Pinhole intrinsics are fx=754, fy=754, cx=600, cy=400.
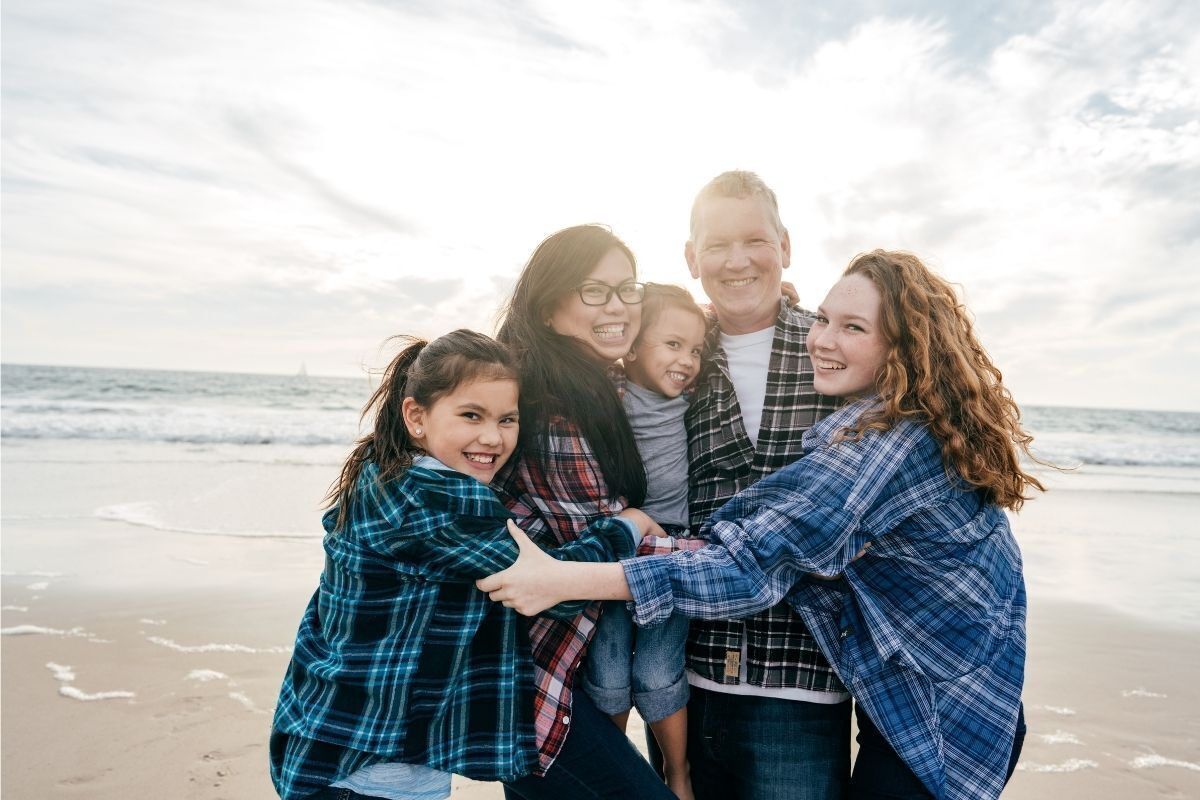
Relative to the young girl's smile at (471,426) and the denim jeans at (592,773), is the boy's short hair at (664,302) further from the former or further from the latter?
the denim jeans at (592,773)

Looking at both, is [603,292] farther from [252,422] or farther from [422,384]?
[252,422]

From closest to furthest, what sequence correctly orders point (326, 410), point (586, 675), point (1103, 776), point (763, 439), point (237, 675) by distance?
point (586, 675)
point (763, 439)
point (1103, 776)
point (237, 675)
point (326, 410)

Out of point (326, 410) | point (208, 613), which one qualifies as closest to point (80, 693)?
point (208, 613)

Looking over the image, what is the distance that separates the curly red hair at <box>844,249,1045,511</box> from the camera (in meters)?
1.96

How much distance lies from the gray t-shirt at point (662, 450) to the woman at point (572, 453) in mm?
120

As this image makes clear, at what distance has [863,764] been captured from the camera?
6.82ft

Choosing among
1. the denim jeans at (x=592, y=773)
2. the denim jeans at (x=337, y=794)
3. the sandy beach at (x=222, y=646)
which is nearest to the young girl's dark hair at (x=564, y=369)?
the denim jeans at (x=592, y=773)

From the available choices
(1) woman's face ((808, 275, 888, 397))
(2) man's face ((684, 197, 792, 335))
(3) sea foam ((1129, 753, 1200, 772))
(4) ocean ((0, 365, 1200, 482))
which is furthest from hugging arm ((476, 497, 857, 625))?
(4) ocean ((0, 365, 1200, 482))

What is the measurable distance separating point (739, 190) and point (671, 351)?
1.86ft

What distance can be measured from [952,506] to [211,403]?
2653cm

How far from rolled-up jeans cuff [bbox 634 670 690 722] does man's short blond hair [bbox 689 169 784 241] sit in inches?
58.8

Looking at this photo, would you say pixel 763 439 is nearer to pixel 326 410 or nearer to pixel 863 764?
pixel 863 764

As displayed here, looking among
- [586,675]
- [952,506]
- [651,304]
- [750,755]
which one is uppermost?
[651,304]

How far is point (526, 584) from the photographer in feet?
5.81
